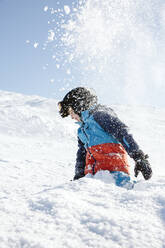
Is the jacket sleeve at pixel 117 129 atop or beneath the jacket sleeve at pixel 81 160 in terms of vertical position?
atop

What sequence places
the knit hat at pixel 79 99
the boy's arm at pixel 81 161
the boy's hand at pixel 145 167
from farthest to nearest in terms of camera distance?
the boy's arm at pixel 81 161, the knit hat at pixel 79 99, the boy's hand at pixel 145 167

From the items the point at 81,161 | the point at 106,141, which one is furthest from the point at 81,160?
the point at 106,141

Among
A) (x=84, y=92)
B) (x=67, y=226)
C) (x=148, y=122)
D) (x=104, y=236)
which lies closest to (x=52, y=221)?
(x=67, y=226)

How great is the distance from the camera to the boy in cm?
181

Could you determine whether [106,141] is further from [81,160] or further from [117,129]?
[81,160]

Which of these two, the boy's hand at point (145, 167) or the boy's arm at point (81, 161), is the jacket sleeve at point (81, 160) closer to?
the boy's arm at point (81, 161)

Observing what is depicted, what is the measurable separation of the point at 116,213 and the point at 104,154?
3.21 ft

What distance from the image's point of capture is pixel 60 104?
2.49 meters

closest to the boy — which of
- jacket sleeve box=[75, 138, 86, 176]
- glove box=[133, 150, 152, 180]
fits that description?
glove box=[133, 150, 152, 180]

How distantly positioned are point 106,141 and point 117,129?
17cm

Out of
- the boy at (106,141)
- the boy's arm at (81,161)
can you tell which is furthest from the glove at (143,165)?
the boy's arm at (81,161)

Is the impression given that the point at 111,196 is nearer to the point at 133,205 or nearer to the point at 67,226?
the point at 133,205

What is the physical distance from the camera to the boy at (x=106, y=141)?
1.81 metres

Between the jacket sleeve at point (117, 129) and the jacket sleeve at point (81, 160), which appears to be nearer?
the jacket sleeve at point (117, 129)
